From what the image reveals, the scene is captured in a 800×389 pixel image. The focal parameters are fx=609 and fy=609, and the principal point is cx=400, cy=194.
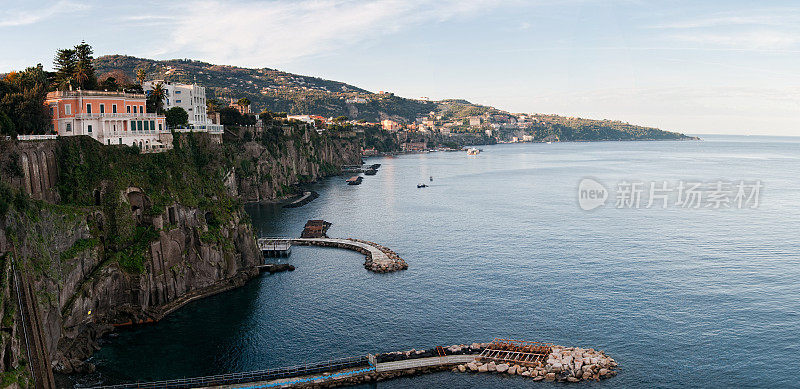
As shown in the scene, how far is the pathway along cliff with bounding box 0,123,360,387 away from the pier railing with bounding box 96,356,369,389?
6.99 m

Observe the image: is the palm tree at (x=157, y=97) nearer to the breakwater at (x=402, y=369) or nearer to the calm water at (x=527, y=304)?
the calm water at (x=527, y=304)

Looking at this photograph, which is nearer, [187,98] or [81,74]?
[81,74]

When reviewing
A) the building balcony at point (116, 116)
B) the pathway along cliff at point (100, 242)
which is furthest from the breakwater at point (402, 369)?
the building balcony at point (116, 116)

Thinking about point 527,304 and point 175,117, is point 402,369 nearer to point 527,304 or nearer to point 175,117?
point 527,304

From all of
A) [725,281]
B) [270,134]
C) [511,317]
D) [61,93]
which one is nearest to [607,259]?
[725,281]

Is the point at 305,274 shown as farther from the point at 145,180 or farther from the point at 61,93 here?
the point at 61,93

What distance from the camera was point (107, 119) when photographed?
70125 mm

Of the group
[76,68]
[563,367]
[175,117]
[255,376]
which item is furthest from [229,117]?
[563,367]

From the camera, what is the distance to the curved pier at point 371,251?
257 ft

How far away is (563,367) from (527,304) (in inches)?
613

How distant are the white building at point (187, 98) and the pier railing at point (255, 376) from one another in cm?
6225

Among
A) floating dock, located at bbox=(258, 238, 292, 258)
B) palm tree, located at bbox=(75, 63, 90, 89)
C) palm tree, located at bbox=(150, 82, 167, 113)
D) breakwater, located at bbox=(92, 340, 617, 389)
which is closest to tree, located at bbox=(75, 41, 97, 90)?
palm tree, located at bbox=(75, 63, 90, 89)

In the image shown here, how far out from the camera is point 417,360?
50.3 meters

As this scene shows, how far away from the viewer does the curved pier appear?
78350 millimetres
